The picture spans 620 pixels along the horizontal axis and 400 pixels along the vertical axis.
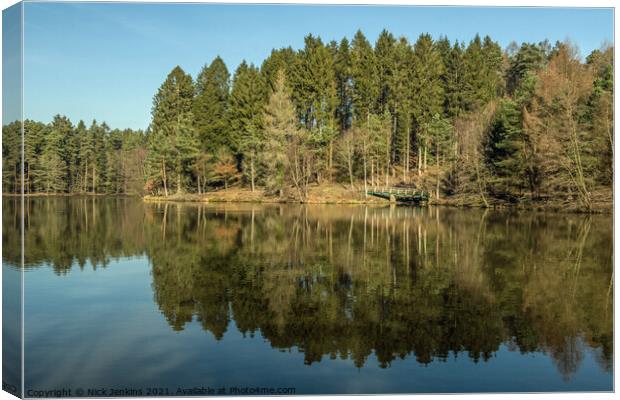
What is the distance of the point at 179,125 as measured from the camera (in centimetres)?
6694

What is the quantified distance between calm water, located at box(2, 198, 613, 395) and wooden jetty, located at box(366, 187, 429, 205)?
29953 mm

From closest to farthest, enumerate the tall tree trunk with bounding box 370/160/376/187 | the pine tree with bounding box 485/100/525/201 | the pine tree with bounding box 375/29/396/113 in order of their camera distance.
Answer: the pine tree with bounding box 485/100/525/201 < the tall tree trunk with bounding box 370/160/376/187 < the pine tree with bounding box 375/29/396/113

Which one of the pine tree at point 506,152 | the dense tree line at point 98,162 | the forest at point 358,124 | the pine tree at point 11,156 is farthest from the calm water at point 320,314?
the dense tree line at point 98,162

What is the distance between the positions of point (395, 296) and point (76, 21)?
8.53m

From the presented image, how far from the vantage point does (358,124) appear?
6300 centimetres

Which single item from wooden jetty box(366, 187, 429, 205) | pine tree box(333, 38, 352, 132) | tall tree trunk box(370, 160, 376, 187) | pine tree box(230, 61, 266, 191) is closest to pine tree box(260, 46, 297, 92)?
pine tree box(230, 61, 266, 191)

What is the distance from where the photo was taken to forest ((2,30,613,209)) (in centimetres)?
4684

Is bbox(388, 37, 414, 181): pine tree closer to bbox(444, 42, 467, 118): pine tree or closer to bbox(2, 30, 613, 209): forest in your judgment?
bbox(2, 30, 613, 209): forest

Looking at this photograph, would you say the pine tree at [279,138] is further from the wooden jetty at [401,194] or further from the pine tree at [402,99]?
the pine tree at [402,99]

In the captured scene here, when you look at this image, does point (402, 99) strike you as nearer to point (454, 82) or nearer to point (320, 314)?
point (454, 82)

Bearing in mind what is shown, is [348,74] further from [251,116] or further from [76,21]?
[76,21]

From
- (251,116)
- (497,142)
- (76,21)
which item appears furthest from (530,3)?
(251,116)

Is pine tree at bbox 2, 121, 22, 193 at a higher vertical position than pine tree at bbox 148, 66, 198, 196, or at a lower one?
lower

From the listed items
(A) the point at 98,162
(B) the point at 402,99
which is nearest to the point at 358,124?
(B) the point at 402,99
